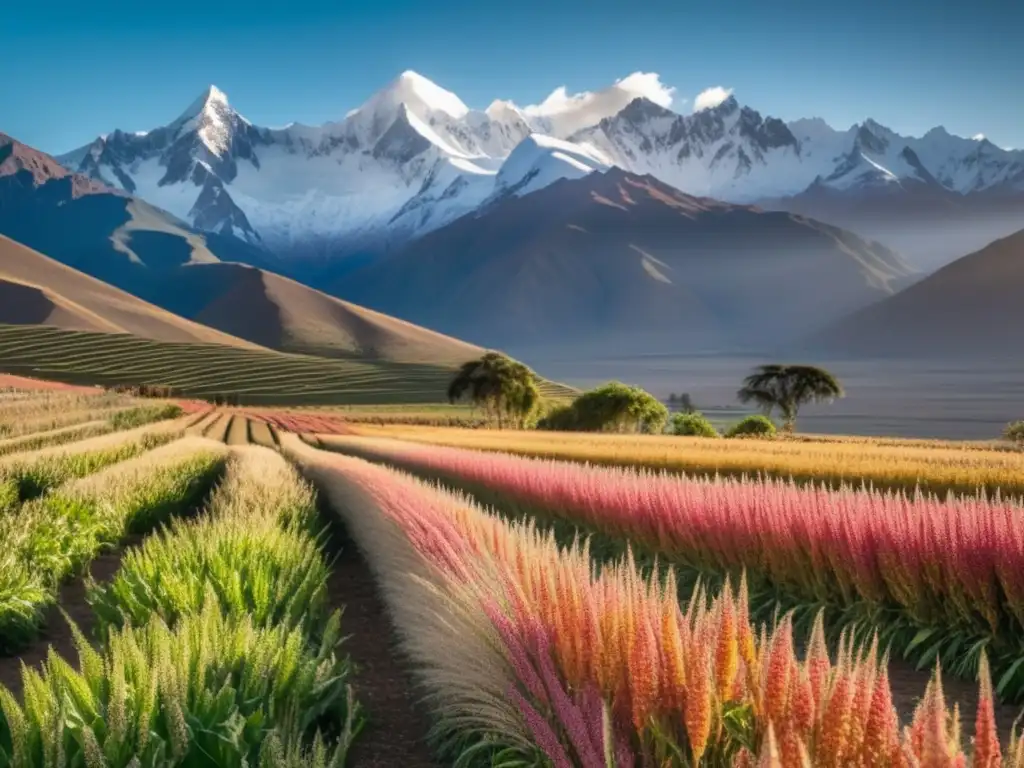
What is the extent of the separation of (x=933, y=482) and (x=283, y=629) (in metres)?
8.82

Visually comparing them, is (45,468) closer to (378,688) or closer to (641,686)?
(378,688)

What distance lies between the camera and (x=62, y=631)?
909cm

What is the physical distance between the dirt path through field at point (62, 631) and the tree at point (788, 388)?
2683 inches

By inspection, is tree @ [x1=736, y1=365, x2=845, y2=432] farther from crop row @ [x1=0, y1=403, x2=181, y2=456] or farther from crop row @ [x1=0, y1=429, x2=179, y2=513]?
crop row @ [x1=0, y1=429, x2=179, y2=513]

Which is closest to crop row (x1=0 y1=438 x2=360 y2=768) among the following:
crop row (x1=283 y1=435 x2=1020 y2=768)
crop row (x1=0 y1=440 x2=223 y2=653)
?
crop row (x1=283 y1=435 x2=1020 y2=768)

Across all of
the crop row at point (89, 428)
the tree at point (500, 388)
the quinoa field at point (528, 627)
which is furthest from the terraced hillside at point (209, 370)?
the quinoa field at point (528, 627)

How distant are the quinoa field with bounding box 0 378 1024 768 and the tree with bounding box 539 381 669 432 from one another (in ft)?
182

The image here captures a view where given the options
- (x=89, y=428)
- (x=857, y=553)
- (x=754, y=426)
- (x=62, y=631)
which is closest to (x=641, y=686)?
(x=857, y=553)

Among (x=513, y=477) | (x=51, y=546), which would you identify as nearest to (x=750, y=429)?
(x=513, y=477)

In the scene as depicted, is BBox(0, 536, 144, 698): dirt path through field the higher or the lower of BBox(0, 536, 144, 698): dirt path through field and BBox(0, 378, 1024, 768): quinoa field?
the lower

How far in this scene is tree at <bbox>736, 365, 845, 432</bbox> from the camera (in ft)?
A: 246

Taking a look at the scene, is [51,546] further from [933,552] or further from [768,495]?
[933,552]

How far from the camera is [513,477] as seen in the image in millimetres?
13320

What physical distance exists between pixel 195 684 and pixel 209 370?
520 ft
